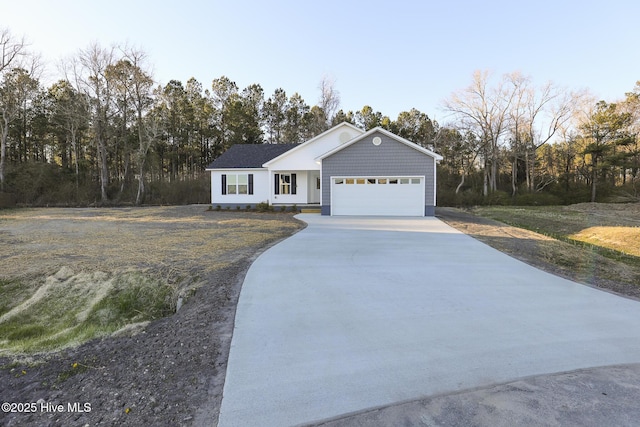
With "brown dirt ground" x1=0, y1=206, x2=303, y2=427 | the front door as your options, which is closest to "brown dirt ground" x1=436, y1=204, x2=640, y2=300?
"brown dirt ground" x1=0, y1=206, x2=303, y2=427

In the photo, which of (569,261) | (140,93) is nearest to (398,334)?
(569,261)

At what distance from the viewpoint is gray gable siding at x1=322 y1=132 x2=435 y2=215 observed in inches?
654

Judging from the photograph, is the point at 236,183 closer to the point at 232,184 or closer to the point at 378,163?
the point at 232,184

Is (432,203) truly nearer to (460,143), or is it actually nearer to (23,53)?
(460,143)

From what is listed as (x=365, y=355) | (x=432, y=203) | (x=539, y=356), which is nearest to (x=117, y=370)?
(x=365, y=355)

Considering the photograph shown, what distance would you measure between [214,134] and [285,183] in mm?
16344

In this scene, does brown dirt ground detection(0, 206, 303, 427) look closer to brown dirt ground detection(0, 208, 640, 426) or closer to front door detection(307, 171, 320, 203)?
brown dirt ground detection(0, 208, 640, 426)

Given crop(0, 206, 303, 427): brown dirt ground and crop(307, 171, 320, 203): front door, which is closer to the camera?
crop(0, 206, 303, 427): brown dirt ground

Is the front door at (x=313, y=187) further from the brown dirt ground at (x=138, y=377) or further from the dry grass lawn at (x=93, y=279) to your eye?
the brown dirt ground at (x=138, y=377)

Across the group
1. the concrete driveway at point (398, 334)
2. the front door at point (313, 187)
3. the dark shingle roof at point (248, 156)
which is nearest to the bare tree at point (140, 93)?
the dark shingle roof at point (248, 156)

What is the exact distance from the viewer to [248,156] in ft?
74.8

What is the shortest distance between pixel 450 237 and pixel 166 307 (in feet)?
25.4

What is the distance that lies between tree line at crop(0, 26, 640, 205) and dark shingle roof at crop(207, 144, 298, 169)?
22.5 ft

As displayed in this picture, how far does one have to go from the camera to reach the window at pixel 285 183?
2100 cm
